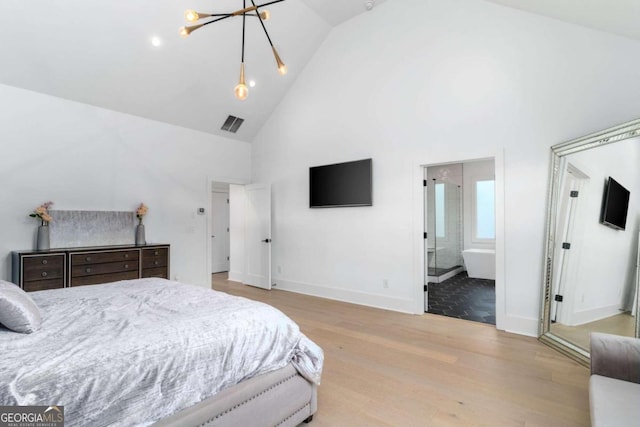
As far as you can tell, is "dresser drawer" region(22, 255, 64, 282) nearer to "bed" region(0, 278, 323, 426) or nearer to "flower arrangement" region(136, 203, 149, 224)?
"flower arrangement" region(136, 203, 149, 224)

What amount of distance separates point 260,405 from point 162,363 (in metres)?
0.61

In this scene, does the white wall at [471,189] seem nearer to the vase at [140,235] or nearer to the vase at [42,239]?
the vase at [140,235]

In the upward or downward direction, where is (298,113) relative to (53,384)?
upward

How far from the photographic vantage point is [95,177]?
4.37 metres

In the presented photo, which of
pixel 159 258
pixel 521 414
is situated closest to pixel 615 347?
pixel 521 414

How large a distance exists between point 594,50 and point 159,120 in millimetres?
5760

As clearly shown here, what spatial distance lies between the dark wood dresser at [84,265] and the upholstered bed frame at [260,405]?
3292 millimetres

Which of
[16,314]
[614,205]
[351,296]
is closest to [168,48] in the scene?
[16,314]

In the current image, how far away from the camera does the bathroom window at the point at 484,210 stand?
23.2 ft

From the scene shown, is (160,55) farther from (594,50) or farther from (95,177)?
(594,50)

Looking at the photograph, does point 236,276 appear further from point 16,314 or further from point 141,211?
point 16,314

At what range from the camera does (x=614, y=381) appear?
177cm

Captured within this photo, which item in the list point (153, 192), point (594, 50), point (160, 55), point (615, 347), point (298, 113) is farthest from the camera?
point (298, 113)

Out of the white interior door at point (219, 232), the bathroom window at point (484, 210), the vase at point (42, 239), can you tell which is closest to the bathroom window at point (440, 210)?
the bathroom window at point (484, 210)
